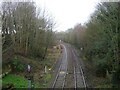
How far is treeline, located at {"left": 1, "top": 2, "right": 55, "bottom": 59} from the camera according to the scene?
37025mm

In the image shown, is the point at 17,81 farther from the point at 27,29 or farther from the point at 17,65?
the point at 27,29

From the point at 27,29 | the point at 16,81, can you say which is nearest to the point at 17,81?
the point at 16,81

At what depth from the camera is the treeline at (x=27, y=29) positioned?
37025mm

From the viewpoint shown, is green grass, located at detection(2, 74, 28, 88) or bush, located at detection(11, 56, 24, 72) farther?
bush, located at detection(11, 56, 24, 72)

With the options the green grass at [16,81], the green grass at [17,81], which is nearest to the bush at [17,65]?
the green grass at [17,81]

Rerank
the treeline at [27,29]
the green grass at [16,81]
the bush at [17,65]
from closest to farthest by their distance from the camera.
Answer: the green grass at [16,81]
the bush at [17,65]
the treeline at [27,29]

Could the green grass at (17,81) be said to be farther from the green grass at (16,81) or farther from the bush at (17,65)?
the bush at (17,65)

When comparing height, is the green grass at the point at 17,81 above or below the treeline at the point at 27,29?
below

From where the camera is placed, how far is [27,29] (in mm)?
41188

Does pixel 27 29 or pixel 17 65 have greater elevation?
pixel 27 29

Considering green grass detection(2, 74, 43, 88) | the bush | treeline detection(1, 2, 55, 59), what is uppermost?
treeline detection(1, 2, 55, 59)

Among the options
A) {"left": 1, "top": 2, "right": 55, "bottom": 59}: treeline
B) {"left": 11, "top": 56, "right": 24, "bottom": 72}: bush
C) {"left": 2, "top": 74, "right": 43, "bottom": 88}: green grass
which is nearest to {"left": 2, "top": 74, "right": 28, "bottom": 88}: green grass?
{"left": 2, "top": 74, "right": 43, "bottom": 88}: green grass

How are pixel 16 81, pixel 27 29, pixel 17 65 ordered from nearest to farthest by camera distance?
pixel 16 81 → pixel 17 65 → pixel 27 29

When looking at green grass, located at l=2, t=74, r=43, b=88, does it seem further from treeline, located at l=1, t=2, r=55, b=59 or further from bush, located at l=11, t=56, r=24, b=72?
treeline, located at l=1, t=2, r=55, b=59
